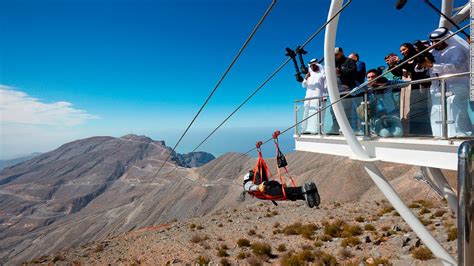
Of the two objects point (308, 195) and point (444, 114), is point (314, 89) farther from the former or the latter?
point (444, 114)

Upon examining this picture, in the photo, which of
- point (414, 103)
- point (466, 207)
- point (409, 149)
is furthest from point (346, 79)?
point (466, 207)

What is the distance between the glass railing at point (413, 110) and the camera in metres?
5.55

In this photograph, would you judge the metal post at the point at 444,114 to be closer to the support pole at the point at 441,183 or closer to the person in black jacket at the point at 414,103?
the person in black jacket at the point at 414,103

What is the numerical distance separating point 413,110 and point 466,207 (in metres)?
4.81

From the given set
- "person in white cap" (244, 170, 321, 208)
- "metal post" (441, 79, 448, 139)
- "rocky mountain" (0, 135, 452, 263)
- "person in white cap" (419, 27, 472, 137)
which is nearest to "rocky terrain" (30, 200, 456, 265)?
"rocky mountain" (0, 135, 452, 263)

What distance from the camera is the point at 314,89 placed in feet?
31.1

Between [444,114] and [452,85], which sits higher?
[452,85]

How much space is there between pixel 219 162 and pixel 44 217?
97.3 meters

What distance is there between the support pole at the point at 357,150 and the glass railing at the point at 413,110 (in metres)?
0.54

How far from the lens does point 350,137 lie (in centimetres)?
732

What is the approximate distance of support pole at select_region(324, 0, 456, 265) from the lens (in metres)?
6.89

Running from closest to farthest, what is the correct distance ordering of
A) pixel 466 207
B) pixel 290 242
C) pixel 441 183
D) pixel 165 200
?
1. pixel 466 207
2. pixel 441 183
3. pixel 290 242
4. pixel 165 200

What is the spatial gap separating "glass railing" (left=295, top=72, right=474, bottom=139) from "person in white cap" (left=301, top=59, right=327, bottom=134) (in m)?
0.30

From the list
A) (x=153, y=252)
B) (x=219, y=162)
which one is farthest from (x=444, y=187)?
(x=219, y=162)
